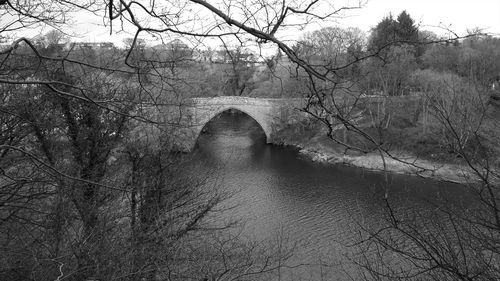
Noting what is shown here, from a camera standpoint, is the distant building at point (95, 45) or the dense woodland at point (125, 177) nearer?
the dense woodland at point (125, 177)

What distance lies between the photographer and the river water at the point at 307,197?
967 cm

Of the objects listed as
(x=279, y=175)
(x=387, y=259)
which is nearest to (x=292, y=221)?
(x=387, y=259)

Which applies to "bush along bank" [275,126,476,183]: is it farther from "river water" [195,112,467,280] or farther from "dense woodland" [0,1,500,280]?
"dense woodland" [0,1,500,280]

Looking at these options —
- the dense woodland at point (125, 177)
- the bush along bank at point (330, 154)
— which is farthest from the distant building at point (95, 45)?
the bush along bank at point (330, 154)

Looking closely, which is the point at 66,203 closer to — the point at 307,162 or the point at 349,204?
the point at 349,204

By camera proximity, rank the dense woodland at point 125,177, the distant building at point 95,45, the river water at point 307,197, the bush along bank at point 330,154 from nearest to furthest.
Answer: the dense woodland at point 125,177, the distant building at point 95,45, the river water at point 307,197, the bush along bank at point 330,154

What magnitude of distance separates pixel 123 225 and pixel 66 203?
1.30 m

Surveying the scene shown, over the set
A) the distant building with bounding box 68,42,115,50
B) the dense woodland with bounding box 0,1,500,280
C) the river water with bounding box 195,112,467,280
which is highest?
the distant building with bounding box 68,42,115,50

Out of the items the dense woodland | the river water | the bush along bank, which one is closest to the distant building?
the dense woodland

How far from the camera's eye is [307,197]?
13.0 m

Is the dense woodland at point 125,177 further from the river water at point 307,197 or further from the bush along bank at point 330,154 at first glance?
the bush along bank at point 330,154

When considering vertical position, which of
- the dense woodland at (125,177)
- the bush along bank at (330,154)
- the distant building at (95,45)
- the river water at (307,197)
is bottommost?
the river water at (307,197)

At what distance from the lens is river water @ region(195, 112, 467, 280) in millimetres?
9672


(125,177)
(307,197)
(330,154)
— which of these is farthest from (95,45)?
(330,154)
